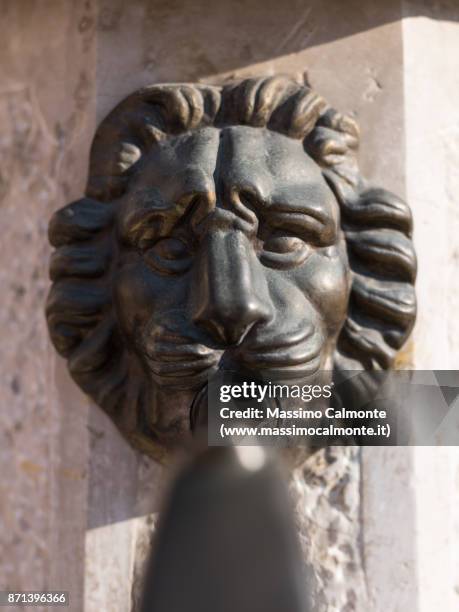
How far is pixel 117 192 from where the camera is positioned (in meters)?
1.23

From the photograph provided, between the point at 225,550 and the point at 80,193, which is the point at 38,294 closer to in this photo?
the point at 80,193

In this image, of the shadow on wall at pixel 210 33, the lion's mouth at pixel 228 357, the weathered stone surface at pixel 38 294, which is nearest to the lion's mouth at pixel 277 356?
the lion's mouth at pixel 228 357

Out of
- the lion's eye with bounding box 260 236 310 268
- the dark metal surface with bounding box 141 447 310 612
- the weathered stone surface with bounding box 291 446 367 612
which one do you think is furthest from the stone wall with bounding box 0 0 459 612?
the dark metal surface with bounding box 141 447 310 612

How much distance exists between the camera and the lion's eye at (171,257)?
1.15m

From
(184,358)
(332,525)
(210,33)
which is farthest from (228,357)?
(210,33)

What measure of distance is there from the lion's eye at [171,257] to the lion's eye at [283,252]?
97mm

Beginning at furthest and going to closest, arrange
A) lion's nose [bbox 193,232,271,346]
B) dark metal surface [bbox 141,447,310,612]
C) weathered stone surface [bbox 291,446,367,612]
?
weathered stone surface [bbox 291,446,367,612], lion's nose [bbox 193,232,271,346], dark metal surface [bbox 141,447,310,612]

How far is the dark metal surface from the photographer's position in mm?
583

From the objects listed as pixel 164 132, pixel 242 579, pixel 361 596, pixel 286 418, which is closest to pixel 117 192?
pixel 164 132

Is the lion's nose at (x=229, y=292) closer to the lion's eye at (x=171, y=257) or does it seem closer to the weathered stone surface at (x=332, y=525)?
the lion's eye at (x=171, y=257)

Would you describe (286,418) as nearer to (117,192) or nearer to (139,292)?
(139,292)

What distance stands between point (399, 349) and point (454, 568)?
0.30 meters

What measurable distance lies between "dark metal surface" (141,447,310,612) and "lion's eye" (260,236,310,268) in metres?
0.54

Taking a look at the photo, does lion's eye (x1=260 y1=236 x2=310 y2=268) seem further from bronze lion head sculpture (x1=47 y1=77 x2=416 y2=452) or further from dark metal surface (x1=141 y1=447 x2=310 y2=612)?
dark metal surface (x1=141 y1=447 x2=310 y2=612)
